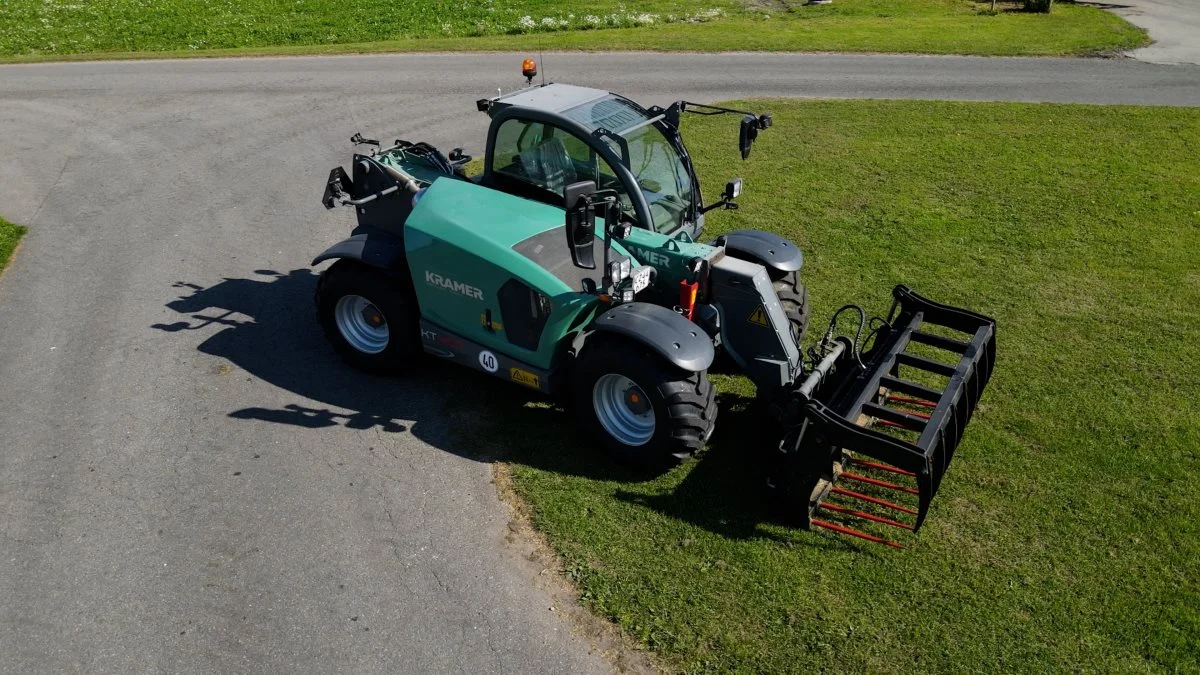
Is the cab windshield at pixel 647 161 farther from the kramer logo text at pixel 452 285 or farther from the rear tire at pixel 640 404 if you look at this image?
the rear tire at pixel 640 404

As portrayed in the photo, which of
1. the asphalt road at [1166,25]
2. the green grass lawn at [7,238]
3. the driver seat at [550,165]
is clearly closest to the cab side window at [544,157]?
the driver seat at [550,165]

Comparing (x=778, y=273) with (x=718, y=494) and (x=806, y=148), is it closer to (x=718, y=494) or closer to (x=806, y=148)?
(x=718, y=494)

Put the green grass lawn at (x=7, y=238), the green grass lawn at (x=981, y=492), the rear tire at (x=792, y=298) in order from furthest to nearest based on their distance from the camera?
the green grass lawn at (x=7, y=238), the rear tire at (x=792, y=298), the green grass lawn at (x=981, y=492)

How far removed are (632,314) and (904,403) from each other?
2.74m

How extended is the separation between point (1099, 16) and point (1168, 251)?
656 inches

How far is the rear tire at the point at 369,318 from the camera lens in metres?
7.98

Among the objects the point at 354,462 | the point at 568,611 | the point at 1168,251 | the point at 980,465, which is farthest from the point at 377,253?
the point at 1168,251

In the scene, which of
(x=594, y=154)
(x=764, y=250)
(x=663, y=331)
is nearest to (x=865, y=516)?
(x=663, y=331)

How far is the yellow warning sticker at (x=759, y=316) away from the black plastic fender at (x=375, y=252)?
3.04m

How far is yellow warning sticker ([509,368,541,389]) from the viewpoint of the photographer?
7.34 meters

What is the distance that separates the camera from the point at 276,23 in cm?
2362

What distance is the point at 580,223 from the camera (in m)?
6.60

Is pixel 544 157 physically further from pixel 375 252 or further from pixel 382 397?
pixel 382 397

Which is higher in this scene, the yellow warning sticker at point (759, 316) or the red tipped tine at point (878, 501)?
the yellow warning sticker at point (759, 316)
